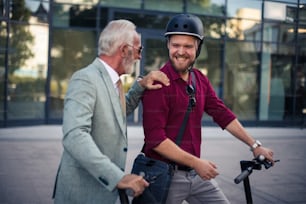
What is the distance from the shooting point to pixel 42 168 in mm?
6945

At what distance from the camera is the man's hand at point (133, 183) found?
Answer: 6.18ft

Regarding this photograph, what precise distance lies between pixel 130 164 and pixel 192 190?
187 inches

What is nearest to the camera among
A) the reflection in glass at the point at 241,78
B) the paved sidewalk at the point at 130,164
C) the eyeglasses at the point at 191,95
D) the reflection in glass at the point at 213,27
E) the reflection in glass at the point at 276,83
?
the eyeglasses at the point at 191,95

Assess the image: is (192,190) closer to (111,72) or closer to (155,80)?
(155,80)

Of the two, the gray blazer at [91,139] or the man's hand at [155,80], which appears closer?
the gray blazer at [91,139]

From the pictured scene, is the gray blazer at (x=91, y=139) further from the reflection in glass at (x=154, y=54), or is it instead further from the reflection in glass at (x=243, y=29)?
the reflection in glass at (x=243, y=29)

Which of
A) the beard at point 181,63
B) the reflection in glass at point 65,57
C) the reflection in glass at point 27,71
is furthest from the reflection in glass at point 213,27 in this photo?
the beard at point 181,63

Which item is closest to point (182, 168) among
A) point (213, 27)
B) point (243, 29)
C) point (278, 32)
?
point (213, 27)

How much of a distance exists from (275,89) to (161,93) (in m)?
13.7

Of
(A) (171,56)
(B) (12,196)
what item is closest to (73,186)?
(A) (171,56)

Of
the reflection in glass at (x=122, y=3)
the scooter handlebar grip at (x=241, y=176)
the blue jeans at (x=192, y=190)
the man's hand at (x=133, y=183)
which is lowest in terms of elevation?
the blue jeans at (x=192, y=190)

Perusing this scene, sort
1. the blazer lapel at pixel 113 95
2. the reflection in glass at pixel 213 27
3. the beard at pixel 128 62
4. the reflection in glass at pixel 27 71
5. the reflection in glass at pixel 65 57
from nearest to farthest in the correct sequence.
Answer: the blazer lapel at pixel 113 95 → the beard at pixel 128 62 → the reflection in glass at pixel 27 71 → the reflection in glass at pixel 65 57 → the reflection in glass at pixel 213 27

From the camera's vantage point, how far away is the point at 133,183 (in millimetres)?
1888

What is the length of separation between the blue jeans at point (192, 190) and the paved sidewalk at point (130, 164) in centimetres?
283
